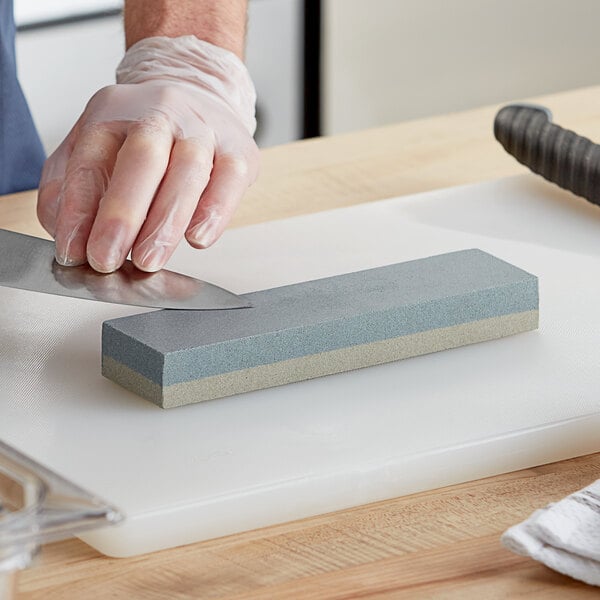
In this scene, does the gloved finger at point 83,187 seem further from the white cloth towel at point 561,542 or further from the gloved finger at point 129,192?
the white cloth towel at point 561,542

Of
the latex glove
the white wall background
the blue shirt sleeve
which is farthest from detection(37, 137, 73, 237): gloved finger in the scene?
the white wall background

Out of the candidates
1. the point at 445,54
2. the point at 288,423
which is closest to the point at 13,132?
the point at 288,423

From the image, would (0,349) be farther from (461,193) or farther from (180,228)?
(461,193)

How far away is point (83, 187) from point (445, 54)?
2153 mm

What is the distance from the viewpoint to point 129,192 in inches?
39.3

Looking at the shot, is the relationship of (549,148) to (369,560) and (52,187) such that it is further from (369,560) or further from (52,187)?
(369,560)

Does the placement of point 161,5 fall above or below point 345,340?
above

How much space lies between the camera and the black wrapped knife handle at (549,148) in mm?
1259

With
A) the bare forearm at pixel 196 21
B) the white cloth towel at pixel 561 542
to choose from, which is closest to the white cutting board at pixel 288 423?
the white cloth towel at pixel 561 542

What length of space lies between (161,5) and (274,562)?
770mm

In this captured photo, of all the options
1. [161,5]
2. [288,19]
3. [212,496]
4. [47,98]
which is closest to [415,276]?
[212,496]

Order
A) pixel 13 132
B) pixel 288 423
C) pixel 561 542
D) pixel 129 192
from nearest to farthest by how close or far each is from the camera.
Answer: pixel 561 542 < pixel 288 423 < pixel 129 192 < pixel 13 132

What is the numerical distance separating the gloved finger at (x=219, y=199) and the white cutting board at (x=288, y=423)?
0.09 meters

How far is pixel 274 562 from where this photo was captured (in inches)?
28.3
